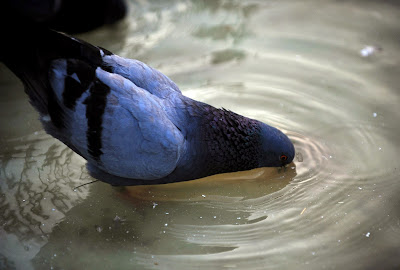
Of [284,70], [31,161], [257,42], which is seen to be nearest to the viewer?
[31,161]

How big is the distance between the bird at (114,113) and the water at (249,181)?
0.34 m

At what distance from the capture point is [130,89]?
3.28m

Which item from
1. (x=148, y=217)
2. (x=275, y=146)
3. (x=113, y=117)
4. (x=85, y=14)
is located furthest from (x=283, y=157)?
(x=85, y=14)

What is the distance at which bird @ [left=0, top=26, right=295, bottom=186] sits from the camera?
3.24 meters

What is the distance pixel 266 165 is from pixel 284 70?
174 cm

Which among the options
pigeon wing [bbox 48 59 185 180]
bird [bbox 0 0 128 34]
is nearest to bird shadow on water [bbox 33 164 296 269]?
pigeon wing [bbox 48 59 185 180]

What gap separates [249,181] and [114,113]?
1.46 metres

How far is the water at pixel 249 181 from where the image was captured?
3.20 metres

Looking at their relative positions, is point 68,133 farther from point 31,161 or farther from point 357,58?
point 357,58

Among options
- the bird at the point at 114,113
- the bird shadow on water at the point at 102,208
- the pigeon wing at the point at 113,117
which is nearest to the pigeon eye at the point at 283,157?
the bird shadow on water at the point at 102,208

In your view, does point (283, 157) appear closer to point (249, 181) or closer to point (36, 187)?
point (249, 181)

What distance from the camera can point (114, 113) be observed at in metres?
3.23

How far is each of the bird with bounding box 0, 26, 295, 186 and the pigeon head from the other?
0.33 m

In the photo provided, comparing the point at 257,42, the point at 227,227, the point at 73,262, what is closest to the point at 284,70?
the point at 257,42
